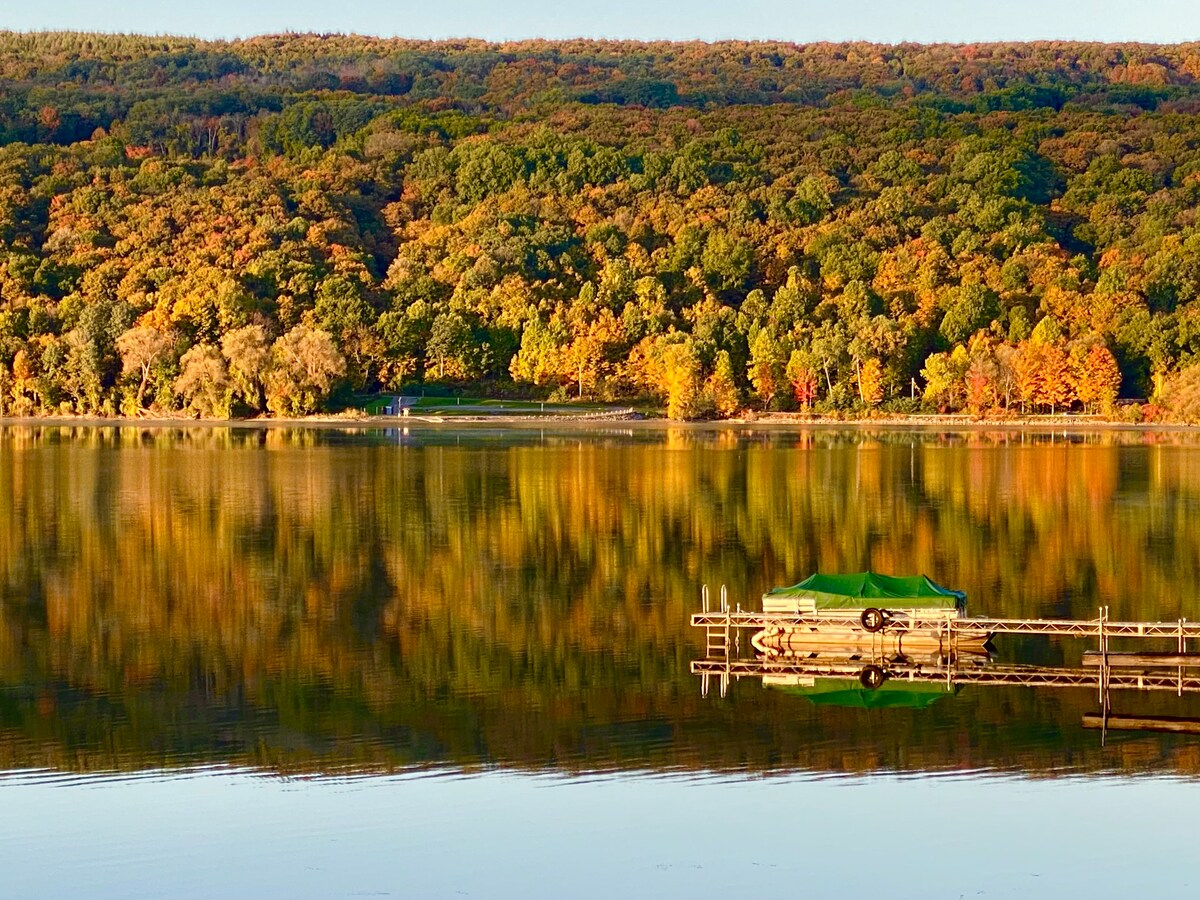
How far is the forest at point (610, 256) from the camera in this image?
108 m

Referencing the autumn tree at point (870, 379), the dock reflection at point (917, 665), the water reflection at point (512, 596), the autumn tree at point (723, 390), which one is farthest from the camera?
the autumn tree at point (723, 390)

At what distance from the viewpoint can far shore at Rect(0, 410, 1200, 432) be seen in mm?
98750

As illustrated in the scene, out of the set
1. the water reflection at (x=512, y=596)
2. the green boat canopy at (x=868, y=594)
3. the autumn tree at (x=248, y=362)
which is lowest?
the autumn tree at (x=248, y=362)

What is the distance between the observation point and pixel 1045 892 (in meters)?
15.4

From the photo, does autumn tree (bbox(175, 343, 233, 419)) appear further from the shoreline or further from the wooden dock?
the wooden dock

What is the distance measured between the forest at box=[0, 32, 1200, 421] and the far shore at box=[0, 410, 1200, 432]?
154 centimetres

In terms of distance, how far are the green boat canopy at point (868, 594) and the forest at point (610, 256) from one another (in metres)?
75.7

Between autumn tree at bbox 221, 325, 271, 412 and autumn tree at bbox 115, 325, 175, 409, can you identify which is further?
autumn tree at bbox 115, 325, 175, 409

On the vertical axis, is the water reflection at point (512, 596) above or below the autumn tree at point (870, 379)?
above

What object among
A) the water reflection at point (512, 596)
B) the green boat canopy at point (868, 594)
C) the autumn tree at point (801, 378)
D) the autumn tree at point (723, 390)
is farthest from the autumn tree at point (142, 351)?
the green boat canopy at point (868, 594)

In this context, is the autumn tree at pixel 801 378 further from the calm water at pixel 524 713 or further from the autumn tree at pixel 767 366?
the calm water at pixel 524 713

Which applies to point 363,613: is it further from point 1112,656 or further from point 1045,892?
point 1045,892

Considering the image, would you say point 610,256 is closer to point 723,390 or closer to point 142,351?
point 723,390

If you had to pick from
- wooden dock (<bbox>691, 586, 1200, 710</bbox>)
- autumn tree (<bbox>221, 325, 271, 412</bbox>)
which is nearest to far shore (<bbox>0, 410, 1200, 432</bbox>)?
autumn tree (<bbox>221, 325, 271, 412</bbox>)
